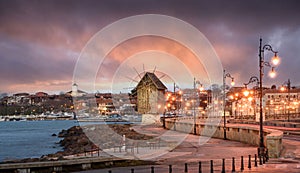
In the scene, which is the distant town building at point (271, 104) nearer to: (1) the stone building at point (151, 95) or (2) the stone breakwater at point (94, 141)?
(1) the stone building at point (151, 95)

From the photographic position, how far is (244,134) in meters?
42.9

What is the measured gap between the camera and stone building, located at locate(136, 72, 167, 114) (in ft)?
333

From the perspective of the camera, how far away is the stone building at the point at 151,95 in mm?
101500

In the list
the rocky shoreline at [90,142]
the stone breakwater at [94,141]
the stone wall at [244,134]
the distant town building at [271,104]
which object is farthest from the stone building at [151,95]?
the distant town building at [271,104]

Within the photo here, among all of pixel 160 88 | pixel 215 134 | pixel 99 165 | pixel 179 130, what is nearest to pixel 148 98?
pixel 160 88

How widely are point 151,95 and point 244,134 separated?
60.8m

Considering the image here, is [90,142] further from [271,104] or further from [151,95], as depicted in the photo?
[271,104]

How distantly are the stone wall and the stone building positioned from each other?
105ft

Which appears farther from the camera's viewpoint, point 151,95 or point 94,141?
point 151,95

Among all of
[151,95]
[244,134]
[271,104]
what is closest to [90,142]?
[244,134]

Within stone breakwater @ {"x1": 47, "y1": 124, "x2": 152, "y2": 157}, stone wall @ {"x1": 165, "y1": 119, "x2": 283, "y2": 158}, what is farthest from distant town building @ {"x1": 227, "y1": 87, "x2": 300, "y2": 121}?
stone wall @ {"x1": 165, "y1": 119, "x2": 283, "y2": 158}

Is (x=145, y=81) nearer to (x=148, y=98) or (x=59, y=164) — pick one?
(x=148, y=98)

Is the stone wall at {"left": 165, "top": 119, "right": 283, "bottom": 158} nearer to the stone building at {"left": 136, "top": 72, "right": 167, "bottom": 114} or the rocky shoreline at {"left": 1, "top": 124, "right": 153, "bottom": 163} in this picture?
the rocky shoreline at {"left": 1, "top": 124, "right": 153, "bottom": 163}

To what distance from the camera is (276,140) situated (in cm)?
2630
